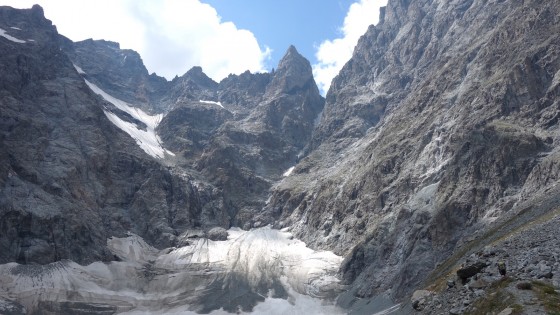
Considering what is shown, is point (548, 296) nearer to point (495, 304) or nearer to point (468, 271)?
point (495, 304)

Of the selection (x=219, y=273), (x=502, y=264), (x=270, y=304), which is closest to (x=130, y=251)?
(x=219, y=273)

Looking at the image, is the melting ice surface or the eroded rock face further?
the eroded rock face

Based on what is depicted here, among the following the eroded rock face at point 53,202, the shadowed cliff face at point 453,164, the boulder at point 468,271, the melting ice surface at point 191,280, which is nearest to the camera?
the boulder at point 468,271

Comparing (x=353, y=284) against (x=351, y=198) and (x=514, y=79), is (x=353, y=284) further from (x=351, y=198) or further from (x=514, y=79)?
(x=514, y=79)

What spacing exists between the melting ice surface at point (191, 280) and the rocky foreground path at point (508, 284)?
99.0 m

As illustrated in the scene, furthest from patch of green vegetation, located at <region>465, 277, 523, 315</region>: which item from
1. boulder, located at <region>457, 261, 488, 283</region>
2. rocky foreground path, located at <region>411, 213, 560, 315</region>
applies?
boulder, located at <region>457, 261, 488, 283</region>

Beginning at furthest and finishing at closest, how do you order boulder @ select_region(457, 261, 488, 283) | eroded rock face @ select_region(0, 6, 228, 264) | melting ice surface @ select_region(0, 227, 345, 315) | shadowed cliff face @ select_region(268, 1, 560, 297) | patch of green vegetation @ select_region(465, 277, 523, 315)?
eroded rock face @ select_region(0, 6, 228, 264) → melting ice surface @ select_region(0, 227, 345, 315) → shadowed cliff face @ select_region(268, 1, 560, 297) → boulder @ select_region(457, 261, 488, 283) → patch of green vegetation @ select_region(465, 277, 523, 315)

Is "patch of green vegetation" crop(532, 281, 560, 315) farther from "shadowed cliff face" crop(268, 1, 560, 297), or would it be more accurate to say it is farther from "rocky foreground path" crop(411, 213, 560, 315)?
"shadowed cliff face" crop(268, 1, 560, 297)

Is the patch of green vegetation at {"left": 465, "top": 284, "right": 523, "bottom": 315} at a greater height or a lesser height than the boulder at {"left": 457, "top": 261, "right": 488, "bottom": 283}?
lesser

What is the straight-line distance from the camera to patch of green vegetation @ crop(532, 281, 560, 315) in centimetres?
2337

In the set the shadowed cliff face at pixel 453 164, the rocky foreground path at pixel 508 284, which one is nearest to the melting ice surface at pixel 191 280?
the shadowed cliff face at pixel 453 164

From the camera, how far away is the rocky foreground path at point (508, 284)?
80.7 ft

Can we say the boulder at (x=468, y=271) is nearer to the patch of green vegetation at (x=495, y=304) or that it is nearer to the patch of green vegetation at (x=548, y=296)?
the patch of green vegetation at (x=495, y=304)

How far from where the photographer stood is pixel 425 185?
5709 inches
